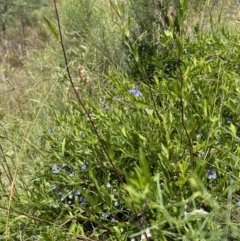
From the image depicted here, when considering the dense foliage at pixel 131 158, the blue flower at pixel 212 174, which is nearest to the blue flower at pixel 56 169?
the dense foliage at pixel 131 158

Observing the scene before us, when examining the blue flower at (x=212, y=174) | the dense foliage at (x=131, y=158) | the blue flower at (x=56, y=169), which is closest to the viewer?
the dense foliage at (x=131, y=158)

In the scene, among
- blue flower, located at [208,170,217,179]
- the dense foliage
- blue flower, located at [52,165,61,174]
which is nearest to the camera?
the dense foliage

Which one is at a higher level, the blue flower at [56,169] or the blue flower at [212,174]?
the blue flower at [212,174]

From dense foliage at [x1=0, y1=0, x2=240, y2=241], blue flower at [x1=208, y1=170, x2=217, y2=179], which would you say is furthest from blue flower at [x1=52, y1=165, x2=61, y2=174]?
blue flower at [x1=208, y1=170, x2=217, y2=179]

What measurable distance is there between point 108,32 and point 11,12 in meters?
5.34

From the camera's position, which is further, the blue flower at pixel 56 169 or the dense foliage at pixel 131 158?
the blue flower at pixel 56 169

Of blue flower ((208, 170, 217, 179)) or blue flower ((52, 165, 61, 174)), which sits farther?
blue flower ((52, 165, 61, 174))

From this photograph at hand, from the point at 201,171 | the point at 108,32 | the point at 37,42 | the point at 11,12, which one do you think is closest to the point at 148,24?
the point at 108,32

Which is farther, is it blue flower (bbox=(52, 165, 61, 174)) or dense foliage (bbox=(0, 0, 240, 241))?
blue flower (bbox=(52, 165, 61, 174))

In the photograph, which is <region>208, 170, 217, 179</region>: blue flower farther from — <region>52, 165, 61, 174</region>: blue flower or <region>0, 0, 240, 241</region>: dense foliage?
<region>52, 165, 61, 174</region>: blue flower

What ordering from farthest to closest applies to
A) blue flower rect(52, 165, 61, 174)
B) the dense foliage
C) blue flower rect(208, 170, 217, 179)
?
blue flower rect(52, 165, 61, 174), blue flower rect(208, 170, 217, 179), the dense foliage

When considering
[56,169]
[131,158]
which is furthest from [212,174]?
[56,169]

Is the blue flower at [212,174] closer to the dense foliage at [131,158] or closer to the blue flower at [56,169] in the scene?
the dense foliage at [131,158]

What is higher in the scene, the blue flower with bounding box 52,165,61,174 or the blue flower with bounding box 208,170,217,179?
the blue flower with bounding box 208,170,217,179
